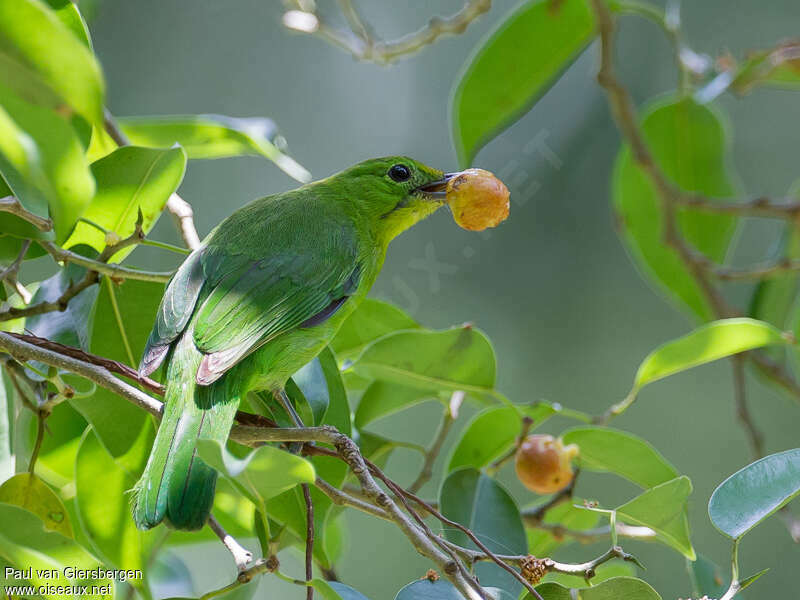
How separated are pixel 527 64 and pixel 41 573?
2267 millimetres

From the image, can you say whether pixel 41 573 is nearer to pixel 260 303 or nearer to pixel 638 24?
pixel 260 303

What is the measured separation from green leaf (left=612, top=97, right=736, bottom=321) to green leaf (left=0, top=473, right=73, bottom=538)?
8.49 feet

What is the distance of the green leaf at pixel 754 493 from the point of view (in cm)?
166

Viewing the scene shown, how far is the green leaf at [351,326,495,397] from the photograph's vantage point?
2.11 metres

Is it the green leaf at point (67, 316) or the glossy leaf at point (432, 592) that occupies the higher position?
the green leaf at point (67, 316)

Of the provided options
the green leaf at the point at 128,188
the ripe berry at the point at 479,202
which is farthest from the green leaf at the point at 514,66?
the green leaf at the point at 128,188

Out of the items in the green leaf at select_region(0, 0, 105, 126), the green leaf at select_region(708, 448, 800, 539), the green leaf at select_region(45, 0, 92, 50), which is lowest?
the green leaf at select_region(708, 448, 800, 539)

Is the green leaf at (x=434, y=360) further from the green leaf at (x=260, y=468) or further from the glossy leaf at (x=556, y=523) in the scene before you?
the green leaf at (x=260, y=468)

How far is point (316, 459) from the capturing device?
1.97 meters

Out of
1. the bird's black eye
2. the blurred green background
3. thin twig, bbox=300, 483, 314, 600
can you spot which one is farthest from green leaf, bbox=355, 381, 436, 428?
the blurred green background

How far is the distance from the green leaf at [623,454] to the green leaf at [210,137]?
3.01 ft

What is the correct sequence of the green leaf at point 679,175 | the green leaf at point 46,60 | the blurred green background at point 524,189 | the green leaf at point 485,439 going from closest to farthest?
the green leaf at point 46,60 < the green leaf at point 485,439 < the green leaf at point 679,175 < the blurred green background at point 524,189

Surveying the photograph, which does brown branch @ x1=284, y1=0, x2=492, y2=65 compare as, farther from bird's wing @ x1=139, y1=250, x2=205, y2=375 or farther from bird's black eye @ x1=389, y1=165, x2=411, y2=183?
bird's wing @ x1=139, y1=250, x2=205, y2=375

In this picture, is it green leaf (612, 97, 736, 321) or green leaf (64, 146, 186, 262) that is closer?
green leaf (64, 146, 186, 262)
